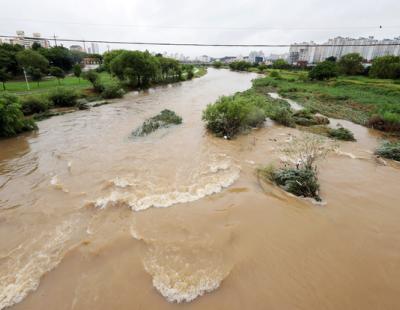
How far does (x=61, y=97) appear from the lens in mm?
18234

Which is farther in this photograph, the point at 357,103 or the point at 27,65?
the point at 27,65

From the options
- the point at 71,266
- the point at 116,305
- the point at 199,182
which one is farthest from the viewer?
the point at 199,182

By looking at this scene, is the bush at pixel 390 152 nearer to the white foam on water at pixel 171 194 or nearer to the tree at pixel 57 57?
the white foam on water at pixel 171 194

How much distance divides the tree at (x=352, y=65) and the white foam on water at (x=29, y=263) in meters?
55.0

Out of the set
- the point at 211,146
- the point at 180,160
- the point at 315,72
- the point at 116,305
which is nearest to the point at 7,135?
the point at 180,160

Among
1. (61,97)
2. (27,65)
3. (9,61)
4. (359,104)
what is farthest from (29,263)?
(9,61)

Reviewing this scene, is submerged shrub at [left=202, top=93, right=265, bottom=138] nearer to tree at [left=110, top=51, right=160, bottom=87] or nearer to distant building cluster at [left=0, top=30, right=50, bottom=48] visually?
distant building cluster at [left=0, top=30, right=50, bottom=48]

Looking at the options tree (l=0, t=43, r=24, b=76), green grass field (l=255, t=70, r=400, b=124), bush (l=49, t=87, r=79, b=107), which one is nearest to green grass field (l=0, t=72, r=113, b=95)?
tree (l=0, t=43, r=24, b=76)

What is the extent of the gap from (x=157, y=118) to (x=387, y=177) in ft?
39.4

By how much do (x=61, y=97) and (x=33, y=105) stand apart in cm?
294

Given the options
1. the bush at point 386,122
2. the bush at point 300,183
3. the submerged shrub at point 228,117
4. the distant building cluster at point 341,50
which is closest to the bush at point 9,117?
the submerged shrub at point 228,117

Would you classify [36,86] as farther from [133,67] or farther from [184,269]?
[184,269]

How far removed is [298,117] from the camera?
586 inches

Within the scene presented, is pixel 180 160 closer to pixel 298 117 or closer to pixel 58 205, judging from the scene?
pixel 58 205
